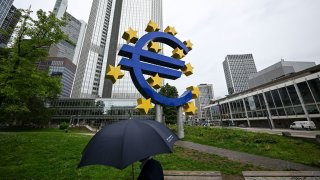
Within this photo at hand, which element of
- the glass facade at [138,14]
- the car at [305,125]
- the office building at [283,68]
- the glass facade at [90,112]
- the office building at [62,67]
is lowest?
the car at [305,125]

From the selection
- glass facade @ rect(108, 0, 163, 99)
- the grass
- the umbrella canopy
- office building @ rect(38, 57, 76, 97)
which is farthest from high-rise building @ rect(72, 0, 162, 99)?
the umbrella canopy

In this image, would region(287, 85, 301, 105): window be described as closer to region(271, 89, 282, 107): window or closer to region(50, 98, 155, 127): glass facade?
region(271, 89, 282, 107): window

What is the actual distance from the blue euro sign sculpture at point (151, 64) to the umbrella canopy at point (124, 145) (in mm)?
6961

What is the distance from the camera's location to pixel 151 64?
10227 mm

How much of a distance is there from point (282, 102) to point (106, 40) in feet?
341

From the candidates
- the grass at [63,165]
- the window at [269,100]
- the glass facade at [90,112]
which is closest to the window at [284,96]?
the window at [269,100]

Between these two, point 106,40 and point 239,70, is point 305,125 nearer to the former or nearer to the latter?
point 106,40

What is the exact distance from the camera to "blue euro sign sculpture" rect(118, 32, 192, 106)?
368 inches

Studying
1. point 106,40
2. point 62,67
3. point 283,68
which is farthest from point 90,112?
point 283,68

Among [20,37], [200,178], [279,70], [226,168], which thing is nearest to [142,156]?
[200,178]

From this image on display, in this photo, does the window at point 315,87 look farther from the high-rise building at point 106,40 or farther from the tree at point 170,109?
the high-rise building at point 106,40

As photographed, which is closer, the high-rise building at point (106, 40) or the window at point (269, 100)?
the window at point (269, 100)

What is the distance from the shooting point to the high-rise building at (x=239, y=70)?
485 ft

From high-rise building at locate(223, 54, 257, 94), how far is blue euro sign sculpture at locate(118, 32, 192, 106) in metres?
150
